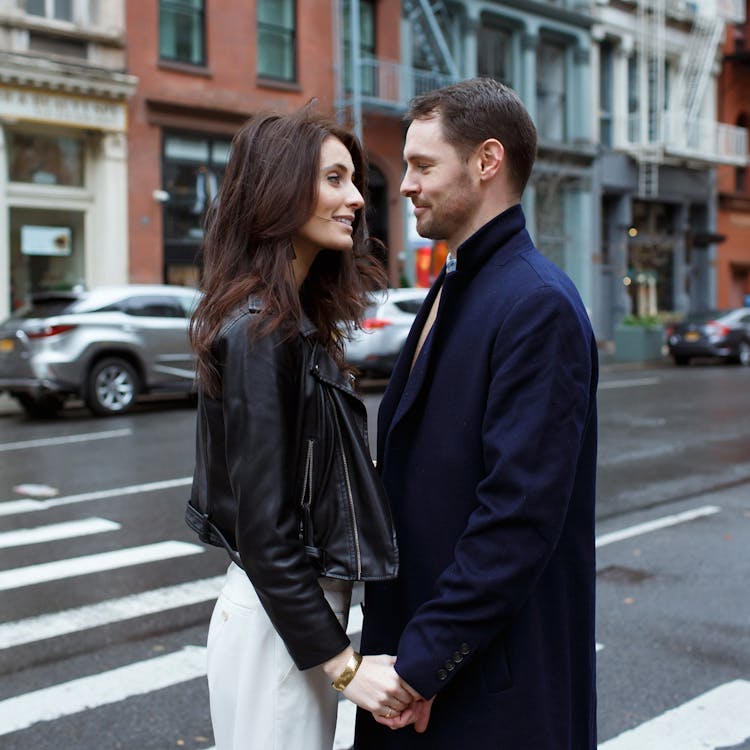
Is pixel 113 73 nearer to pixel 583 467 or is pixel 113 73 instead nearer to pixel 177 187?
pixel 177 187

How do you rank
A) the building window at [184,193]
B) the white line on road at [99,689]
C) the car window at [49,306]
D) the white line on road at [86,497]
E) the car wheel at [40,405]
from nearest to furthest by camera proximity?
the white line on road at [99,689] → the white line on road at [86,497] → the car window at [49,306] → the car wheel at [40,405] → the building window at [184,193]

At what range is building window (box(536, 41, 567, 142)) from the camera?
101 feet

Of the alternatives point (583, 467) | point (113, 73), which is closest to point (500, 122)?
point (583, 467)

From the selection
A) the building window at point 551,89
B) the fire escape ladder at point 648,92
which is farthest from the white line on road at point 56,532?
the fire escape ladder at point 648,92

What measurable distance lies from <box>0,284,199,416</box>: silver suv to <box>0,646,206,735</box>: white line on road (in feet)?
29.3

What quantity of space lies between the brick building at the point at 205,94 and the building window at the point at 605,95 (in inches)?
392

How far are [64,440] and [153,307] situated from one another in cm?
370

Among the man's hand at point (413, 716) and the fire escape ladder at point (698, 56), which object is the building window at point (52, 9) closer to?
the man's hand at point (413, 716)

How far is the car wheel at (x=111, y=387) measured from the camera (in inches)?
558

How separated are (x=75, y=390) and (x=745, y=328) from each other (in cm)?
1784

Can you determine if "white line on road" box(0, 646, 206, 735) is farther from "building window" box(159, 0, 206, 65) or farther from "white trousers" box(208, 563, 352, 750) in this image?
"building window" box(159, 0, 206, 65)

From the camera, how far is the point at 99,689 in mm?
4492

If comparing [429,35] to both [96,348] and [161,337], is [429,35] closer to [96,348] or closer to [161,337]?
[161,337]

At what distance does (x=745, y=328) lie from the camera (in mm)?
25672
